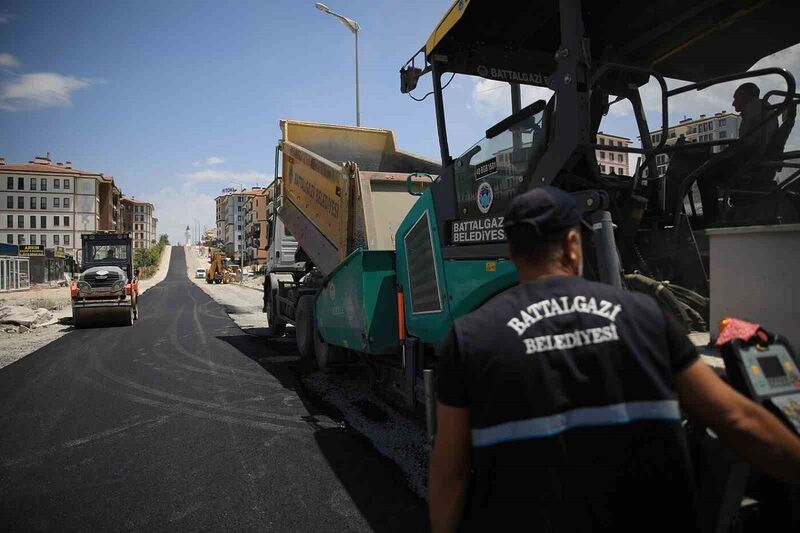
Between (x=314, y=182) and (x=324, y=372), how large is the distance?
2.73m

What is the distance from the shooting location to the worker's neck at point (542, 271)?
1434mm

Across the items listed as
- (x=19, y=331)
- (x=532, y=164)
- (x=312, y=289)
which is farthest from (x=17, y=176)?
(x=532, y=164)

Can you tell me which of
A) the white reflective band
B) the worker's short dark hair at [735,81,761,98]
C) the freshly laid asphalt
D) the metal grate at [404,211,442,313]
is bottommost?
the freshly laid asphalt

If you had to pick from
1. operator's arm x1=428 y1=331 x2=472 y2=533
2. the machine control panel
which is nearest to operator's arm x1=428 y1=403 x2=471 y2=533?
operator's arm x1=428 y1=331 x2=472 y2=533

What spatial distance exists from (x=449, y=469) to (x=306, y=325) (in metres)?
6.63

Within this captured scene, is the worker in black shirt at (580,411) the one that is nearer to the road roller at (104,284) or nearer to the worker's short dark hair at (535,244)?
the worker's short dark hair at (535,244)

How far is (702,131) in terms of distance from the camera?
10.2ft

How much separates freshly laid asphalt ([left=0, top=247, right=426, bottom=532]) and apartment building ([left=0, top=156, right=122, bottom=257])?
82.4 m

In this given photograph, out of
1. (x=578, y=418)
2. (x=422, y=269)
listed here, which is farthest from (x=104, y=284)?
(x=578, y=418)

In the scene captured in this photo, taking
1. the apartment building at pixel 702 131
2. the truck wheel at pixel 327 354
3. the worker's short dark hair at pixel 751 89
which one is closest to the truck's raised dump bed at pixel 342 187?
the truck wheel at pixel 327 354

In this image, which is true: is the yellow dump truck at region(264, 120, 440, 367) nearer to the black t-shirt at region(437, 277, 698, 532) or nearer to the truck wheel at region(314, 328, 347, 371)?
the truck wheel at region(314, 328, 347, 371)

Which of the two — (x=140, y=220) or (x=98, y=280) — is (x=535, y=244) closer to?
(x=98, y=280)

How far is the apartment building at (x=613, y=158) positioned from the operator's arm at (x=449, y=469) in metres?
2.27

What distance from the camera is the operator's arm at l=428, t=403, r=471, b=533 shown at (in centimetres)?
140
